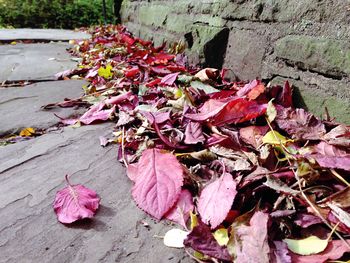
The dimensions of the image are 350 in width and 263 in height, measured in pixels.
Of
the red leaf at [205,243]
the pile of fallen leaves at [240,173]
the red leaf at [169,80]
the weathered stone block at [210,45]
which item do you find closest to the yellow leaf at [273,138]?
the pile of fallen leaves at [240,173]

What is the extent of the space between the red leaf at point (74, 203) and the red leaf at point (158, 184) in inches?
4.4

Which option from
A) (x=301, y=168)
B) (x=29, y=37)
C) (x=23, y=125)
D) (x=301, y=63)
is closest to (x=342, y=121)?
(x=301, y=63)

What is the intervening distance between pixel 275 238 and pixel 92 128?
87 cm

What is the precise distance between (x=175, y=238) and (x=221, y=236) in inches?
4.1

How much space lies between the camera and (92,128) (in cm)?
131

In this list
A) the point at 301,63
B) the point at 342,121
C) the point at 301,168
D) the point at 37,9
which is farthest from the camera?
the point at 37,9

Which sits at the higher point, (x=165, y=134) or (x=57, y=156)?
(x=165, y=134)

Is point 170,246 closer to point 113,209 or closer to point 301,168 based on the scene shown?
point 113,209

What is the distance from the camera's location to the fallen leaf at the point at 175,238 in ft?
2.30

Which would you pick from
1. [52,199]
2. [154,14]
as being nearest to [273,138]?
[52,199]

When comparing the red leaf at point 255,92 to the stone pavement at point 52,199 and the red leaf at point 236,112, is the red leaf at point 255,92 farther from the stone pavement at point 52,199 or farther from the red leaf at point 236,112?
the stone pavement at point 52,199

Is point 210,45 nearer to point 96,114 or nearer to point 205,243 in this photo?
point 96,114

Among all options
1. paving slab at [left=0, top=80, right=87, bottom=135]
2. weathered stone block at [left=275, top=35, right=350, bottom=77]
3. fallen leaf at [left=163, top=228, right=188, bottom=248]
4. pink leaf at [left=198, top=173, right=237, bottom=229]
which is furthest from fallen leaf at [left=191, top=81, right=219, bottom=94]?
fallen leaf at [left=163, top=228, right=188, bottom=248]

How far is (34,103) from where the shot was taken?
5.43ft
